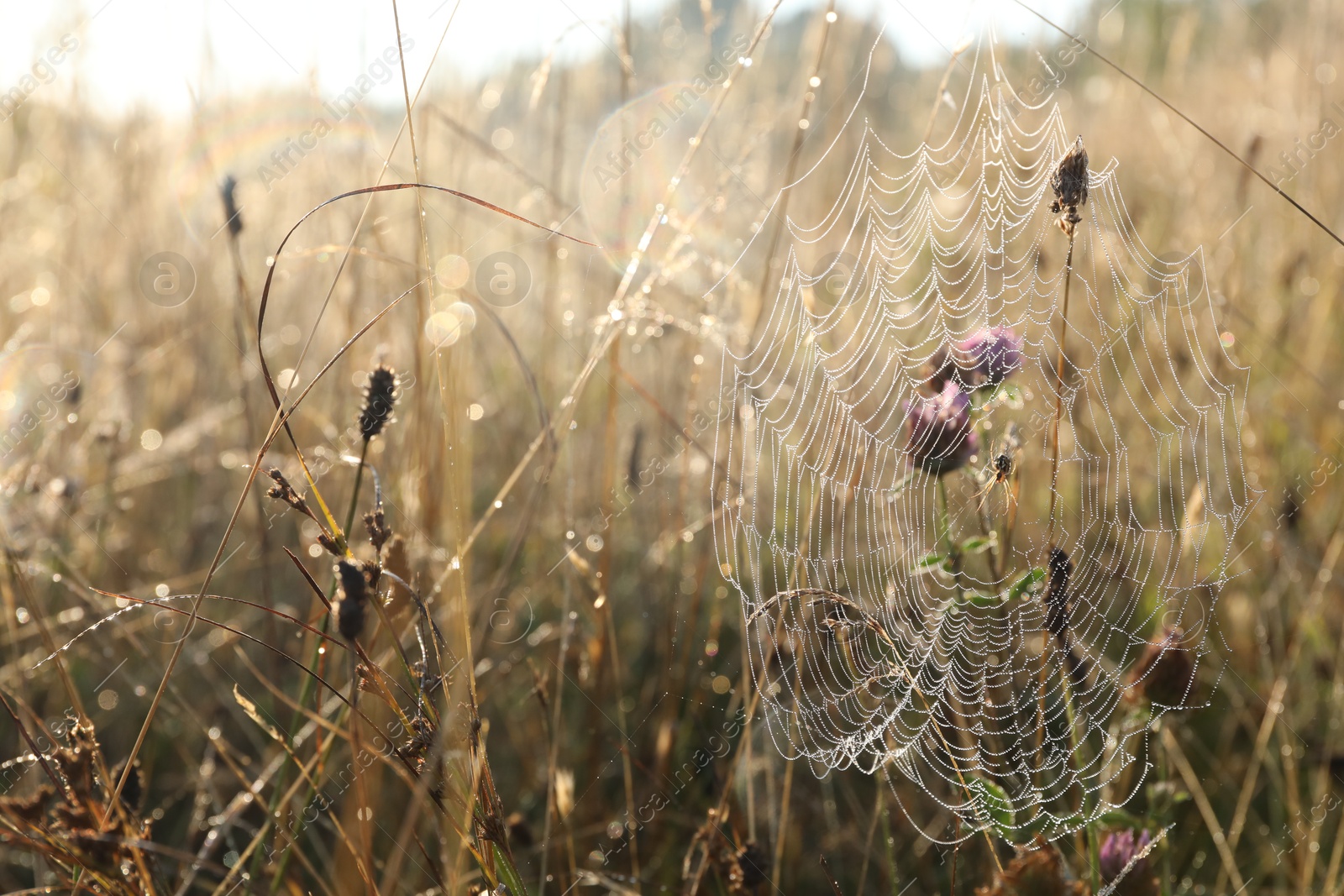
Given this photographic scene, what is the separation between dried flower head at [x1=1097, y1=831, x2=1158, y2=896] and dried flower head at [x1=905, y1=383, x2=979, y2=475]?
0.53 metres

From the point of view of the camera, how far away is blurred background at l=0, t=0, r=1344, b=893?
4.14 ft

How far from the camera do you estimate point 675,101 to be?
2145mm

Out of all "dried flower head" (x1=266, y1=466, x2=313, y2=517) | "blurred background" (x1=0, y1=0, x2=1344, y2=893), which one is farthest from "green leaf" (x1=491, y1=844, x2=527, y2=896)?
→ "dried flower head" (x1=266, y1=466, x2=313, y2=517)

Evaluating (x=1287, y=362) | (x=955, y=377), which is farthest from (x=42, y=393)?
(x=1287, y=362)

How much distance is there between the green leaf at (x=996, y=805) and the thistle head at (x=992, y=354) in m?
0.52

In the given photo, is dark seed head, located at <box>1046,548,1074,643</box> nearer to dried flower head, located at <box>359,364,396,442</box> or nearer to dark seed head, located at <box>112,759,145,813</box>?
dried flower head, located at <box>359,364,396,442</box>

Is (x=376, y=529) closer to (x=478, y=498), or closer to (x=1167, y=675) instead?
(x=1167, y=675)

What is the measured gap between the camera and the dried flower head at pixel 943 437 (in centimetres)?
133

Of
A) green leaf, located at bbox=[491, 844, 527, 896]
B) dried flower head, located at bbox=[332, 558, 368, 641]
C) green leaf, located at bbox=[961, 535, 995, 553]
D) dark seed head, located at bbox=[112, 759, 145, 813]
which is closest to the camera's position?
dried flower head, located at bbox=[332, 558, 368, 641]

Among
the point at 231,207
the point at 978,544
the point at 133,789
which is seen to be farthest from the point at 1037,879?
the point at 231,207

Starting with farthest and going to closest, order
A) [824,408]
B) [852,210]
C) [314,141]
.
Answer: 1. [852,210]
2. [824,408]
3. [314,141]

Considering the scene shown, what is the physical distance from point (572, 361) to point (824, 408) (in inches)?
35.4

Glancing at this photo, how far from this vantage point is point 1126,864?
4.00 feet

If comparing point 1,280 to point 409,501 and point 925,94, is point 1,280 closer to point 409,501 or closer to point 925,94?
point 409,501
